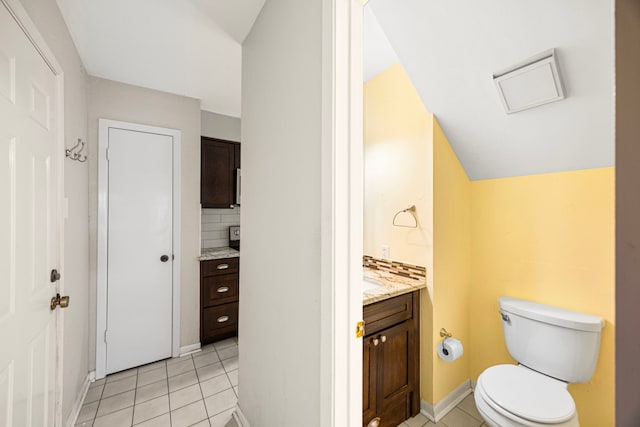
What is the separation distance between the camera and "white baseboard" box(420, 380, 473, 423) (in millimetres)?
1671

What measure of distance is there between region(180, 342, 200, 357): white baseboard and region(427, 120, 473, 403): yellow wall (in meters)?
2.10

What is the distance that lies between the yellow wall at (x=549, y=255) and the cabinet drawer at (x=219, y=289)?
220 cm

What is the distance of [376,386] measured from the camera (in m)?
1.45

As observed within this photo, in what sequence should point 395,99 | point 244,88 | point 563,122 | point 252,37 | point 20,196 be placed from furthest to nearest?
point 395,99 < point 244,88 < point 252,37 < point 563,122 < point 20,196

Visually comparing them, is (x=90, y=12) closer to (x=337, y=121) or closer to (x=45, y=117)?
(x=45, y=117)

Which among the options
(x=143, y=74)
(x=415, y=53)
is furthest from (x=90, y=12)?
(x=415, y=53)

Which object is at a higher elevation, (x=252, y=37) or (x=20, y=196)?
(x=252, y=37)

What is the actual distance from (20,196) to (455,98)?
7.05 ft

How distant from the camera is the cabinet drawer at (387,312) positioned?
4.63ft

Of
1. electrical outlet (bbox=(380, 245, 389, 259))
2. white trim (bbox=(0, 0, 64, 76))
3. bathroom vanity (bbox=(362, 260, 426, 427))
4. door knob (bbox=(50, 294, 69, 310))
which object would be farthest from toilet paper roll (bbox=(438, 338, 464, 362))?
white trim (bbox=(0, 0, 64, 76))

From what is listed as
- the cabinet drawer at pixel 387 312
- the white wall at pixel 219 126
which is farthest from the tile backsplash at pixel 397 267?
the white wall at pixel 219 126

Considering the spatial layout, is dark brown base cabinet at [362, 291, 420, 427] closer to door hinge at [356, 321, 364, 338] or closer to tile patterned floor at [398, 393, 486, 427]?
tile patterned floor at [398, 393, 486, 427]

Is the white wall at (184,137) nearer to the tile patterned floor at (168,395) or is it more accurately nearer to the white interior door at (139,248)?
the white interior door at (139,248)

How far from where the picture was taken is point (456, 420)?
65.6 inches
